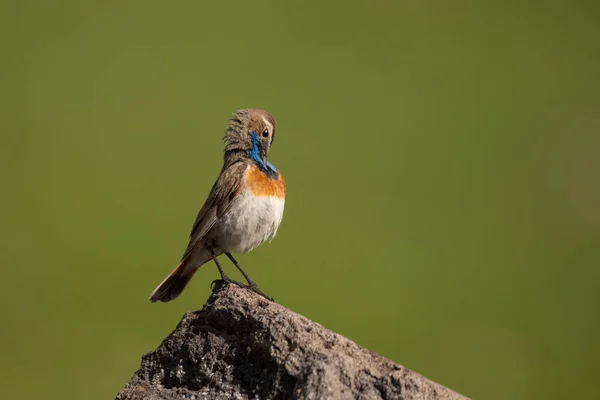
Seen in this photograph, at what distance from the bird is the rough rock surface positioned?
1.49 meters

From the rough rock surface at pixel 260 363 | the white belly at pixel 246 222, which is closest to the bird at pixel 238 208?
the white belly at pixel 246 222

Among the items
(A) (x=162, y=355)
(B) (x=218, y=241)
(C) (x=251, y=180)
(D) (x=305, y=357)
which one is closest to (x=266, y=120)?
(C) (x=251, y=180)

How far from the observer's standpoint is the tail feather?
255 inches

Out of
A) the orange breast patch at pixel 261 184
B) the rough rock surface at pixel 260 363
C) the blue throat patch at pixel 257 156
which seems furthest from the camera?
the blue throat patch at pixel 257 156

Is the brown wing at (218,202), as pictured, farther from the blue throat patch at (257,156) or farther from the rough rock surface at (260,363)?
the rough rock surface at (260,363)

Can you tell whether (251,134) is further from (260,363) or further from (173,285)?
(260,363)

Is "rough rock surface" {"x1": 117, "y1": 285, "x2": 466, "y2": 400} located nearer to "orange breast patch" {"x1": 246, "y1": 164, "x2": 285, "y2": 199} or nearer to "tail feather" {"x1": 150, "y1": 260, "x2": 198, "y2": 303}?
"tail feather" {"x1": 150, "y1": 260, "x2": 198, "y2": 303}

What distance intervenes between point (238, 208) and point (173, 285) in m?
0.78

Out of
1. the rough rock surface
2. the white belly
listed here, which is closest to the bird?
the white belly

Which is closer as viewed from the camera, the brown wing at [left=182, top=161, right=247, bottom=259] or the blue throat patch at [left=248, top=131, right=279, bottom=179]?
the brown wing at [left=182, top=161, right=247, bottom=259]

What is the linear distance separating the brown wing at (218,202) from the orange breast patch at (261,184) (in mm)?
75

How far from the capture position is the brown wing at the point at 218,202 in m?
6.55

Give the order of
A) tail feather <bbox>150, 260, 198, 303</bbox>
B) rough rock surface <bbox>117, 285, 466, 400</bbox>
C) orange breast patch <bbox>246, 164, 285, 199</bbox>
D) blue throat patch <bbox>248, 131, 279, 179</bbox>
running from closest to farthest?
rough rock surface <bbox>117, 285, 466, 400</bbox>, tail feather <bbox>150, 260, 198, 303</bbox>, orange breast patch <bbox>246, 164, 285, 199</bbox>, blue throat patch <bbox>248, 131, 279, 179</bbox>

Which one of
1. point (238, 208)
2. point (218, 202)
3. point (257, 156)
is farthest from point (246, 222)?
point (257, 156)
